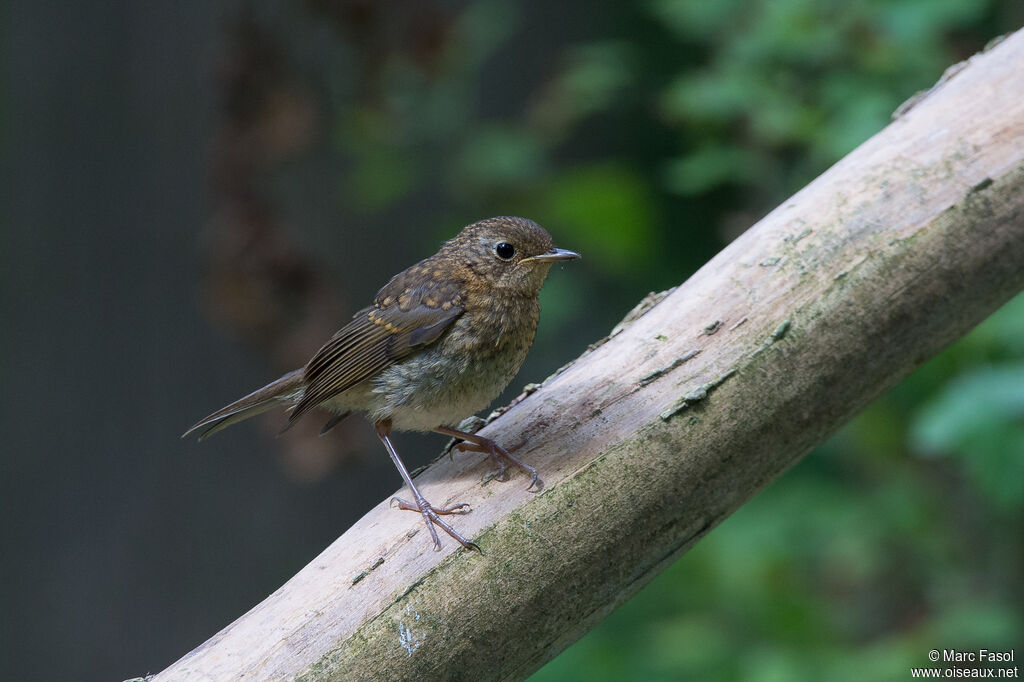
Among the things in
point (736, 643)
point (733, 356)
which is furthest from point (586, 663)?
point (733, 356)

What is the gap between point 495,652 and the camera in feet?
7.22

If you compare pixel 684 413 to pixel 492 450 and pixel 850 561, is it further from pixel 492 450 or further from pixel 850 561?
pixel 850 561

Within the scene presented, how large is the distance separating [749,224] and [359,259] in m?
2.65

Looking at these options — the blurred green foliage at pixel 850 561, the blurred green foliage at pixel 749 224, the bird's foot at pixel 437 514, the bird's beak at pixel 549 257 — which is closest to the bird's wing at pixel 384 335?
the bird's beak at pixel 549 257

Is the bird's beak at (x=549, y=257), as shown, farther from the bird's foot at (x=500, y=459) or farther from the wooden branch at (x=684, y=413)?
the bird's foot at (x=500, y=459)

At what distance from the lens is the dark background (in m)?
4.04

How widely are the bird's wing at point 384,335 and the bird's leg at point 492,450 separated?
0.94ft

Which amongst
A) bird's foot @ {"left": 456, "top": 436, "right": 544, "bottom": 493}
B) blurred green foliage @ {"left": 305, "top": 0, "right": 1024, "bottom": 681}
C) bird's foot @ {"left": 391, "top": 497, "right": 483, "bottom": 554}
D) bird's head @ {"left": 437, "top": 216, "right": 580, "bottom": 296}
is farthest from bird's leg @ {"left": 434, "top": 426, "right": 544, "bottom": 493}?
blurred green foliage @ {"left": 305, "top": 0, "right": 1024, "bottom": 681}

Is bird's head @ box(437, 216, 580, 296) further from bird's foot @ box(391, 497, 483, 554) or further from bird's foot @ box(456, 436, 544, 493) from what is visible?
bird's foot @ box(391, 497, 483, 554)

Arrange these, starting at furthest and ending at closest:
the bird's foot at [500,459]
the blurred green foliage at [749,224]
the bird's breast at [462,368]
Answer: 1. the blurred green foliage at [749,224]
2. the bird's breast at [462,368]
3. the bird's foot at [500,459]

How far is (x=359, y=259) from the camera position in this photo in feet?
18.9

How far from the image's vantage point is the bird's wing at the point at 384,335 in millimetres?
2721

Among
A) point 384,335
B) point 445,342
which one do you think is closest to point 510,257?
point 445,342

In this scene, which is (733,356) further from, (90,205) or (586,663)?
(90,205)
